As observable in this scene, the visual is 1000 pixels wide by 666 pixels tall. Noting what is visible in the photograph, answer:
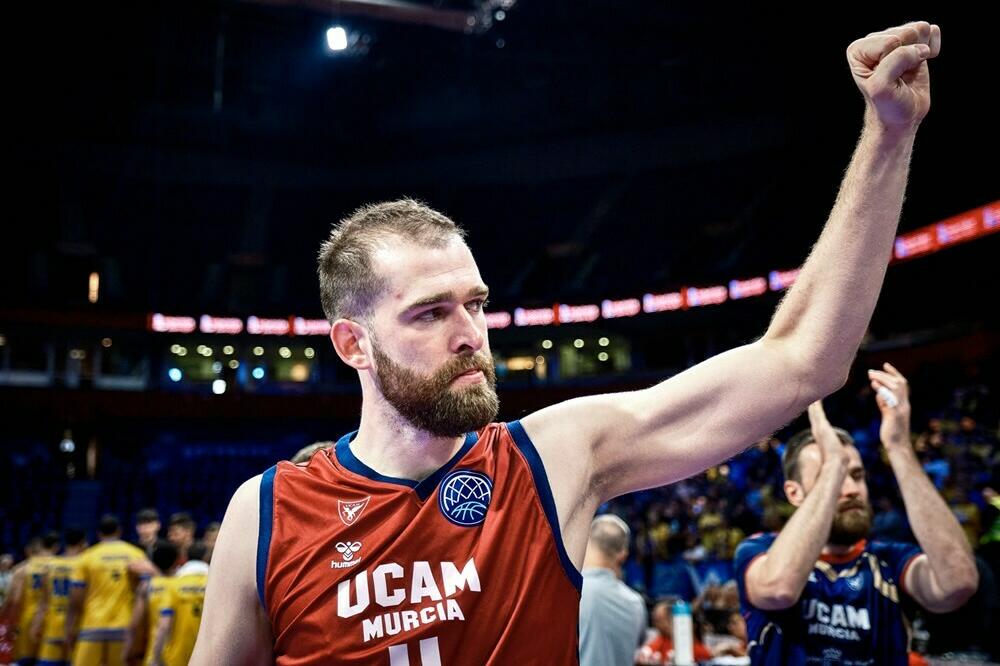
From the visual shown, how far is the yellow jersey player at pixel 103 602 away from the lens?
787cm

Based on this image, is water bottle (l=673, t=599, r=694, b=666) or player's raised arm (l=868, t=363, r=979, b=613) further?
water bottle (l=673, t=599, r=694, b=666)

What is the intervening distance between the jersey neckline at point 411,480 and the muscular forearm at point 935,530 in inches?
77.8

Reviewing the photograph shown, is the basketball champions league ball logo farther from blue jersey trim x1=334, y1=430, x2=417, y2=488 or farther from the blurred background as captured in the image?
the blurred background

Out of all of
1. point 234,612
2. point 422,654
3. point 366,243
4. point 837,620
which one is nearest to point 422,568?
point 422,654

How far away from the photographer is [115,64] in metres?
24.0

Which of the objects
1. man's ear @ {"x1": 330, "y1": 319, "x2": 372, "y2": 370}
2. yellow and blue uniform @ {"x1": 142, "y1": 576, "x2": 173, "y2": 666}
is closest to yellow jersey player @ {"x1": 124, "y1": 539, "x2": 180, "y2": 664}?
yellow and blue uniform @ {"x1": 142, "y1": 576, "x2": 173, "y2": 666}

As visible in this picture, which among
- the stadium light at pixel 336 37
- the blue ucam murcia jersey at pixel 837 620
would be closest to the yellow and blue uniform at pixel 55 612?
the stadium light at pixel 336 37

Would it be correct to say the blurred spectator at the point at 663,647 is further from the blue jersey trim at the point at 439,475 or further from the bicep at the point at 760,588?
the blue jersey trim at the point at 439,475

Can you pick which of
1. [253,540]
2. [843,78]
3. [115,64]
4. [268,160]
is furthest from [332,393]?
[253,540]

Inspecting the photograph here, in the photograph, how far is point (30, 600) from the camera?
8.84m

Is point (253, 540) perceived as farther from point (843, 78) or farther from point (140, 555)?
point (843, 78)

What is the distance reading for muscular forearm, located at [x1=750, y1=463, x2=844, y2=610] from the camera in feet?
9.39

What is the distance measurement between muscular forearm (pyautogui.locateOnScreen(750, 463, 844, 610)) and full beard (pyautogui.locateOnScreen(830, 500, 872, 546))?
6.4 inches

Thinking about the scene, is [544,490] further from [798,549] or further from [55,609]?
[55,609]
